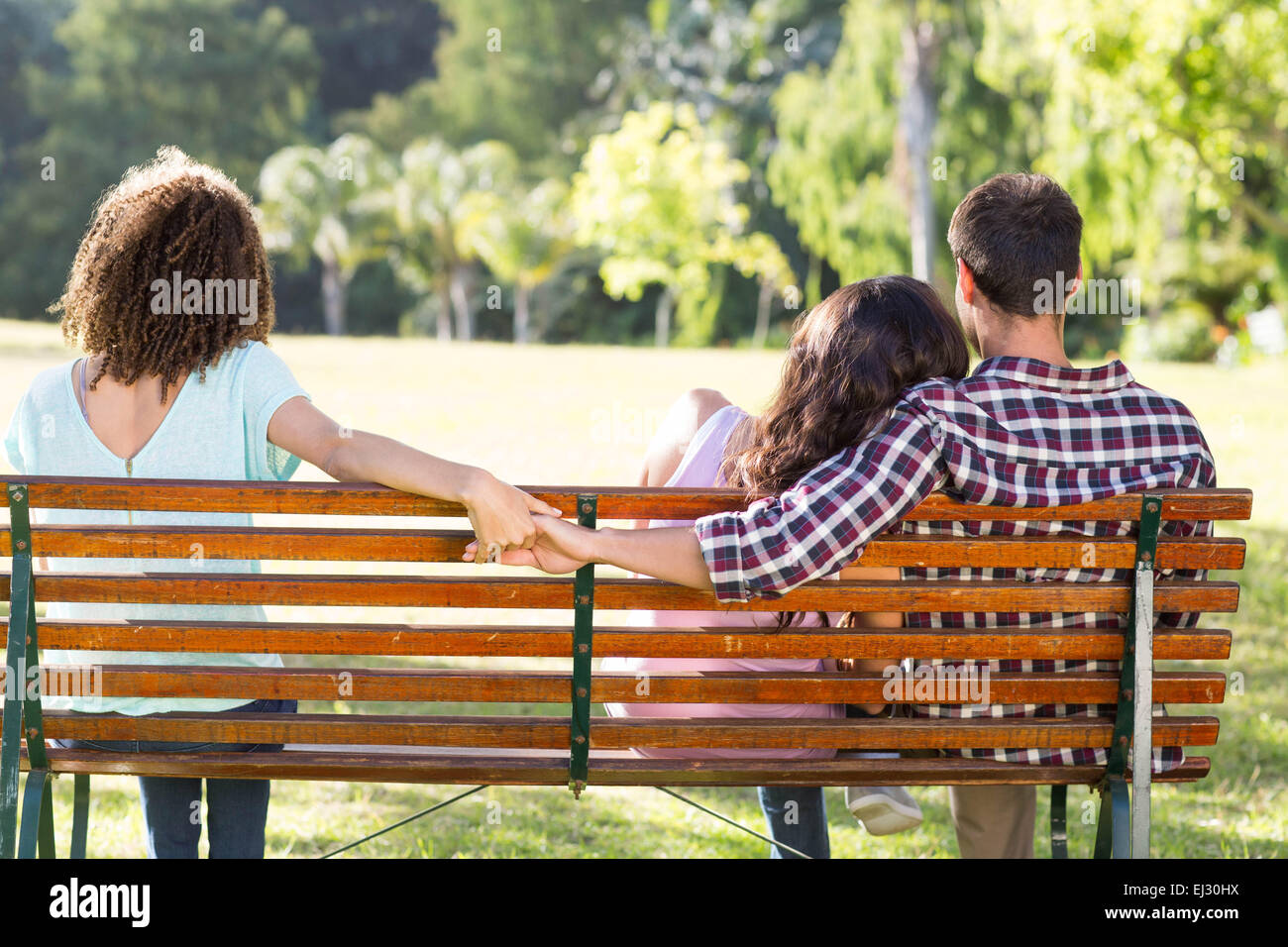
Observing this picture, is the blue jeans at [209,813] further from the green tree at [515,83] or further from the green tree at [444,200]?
the green tree at [515,83]

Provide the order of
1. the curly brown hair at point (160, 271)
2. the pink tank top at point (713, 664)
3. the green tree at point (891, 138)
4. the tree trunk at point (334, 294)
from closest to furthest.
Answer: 1. the curly brown hair at point (160, 271)
2. the pink tank top at point (713, 664)
3. the green tree at point (891, 138)
4. the tree trunk at point (334, 294)

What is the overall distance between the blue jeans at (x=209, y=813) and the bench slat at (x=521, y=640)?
0.88 feet

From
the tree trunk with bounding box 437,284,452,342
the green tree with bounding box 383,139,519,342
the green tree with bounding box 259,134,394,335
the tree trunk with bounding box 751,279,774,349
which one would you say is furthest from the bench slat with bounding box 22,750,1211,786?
the tree trunk with bounding box 437,284,452,342

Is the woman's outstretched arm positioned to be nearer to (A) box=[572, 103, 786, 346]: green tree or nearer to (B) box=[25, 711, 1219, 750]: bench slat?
(B) box=[25, 711, 1219, 750]: bench slat

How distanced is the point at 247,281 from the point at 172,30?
46.6 meters

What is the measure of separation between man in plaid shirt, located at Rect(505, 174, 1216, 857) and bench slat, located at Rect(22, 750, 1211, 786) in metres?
0.08

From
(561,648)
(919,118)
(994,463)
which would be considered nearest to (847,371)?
(994,463)

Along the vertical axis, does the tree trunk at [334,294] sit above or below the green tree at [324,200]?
below

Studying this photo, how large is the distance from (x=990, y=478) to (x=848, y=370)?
327 mm

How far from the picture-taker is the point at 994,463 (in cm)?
233

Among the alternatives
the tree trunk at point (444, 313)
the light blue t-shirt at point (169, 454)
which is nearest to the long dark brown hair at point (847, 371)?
the light blue t-shirt at point (169, 454)

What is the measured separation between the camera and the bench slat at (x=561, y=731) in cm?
243

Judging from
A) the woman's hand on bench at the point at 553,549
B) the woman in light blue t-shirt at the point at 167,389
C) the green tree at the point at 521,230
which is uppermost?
the green tree at the point at 521,230
